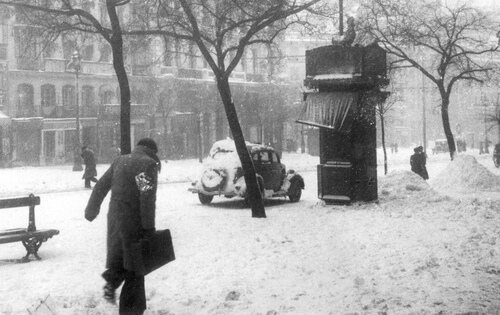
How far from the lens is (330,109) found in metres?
14.9

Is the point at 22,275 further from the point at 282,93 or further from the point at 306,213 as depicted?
the point at 282,93

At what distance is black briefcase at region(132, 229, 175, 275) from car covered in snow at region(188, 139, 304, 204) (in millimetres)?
10009

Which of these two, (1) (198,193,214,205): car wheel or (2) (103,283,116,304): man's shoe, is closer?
(2) (103,283,116,304): man's shoe

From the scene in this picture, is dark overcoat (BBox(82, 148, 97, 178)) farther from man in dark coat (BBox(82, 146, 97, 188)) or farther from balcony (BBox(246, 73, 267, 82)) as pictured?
balcony (BBox(246, 73, 267, 82))

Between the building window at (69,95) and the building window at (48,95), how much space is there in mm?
851

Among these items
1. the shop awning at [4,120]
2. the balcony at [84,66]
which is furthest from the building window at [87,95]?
the shop awning at [4,120]

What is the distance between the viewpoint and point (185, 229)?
12031 millimetres

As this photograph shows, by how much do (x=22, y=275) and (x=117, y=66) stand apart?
6.29 m

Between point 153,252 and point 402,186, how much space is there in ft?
43.6

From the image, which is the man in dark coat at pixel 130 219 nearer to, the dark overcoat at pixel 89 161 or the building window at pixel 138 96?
the dark overcoat at pixel 89 161

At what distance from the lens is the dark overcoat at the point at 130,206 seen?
5758 millimetres

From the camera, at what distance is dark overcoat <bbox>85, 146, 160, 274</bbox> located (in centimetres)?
576

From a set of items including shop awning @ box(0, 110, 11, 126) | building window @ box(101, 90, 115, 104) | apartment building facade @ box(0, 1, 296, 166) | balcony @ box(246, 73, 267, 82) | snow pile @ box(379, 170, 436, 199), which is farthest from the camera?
balcony @ box(246, 73, 267, 82)

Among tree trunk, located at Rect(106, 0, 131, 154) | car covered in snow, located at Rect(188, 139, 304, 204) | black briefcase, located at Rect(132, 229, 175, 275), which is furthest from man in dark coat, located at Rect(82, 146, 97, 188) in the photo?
black briefcase, located at Rect(132, 229, 175, 275)
